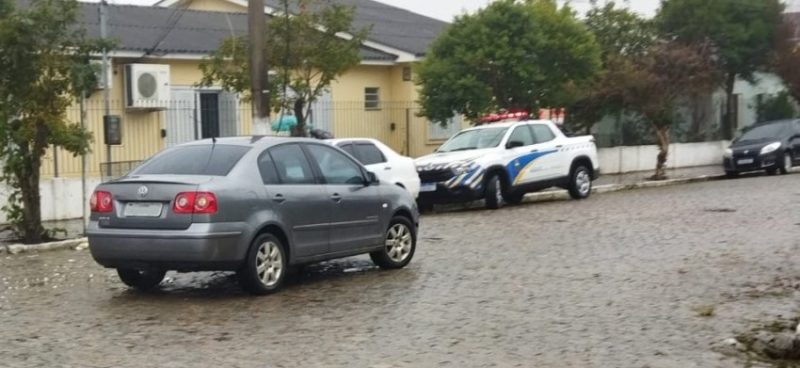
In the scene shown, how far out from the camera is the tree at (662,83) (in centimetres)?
2841

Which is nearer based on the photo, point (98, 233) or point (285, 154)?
point (98, 233)

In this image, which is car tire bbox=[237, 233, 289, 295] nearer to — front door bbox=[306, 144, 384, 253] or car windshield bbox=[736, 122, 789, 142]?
front door bbox=[306, 144, 384, 253]

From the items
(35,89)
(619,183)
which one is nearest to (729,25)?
(619,183)

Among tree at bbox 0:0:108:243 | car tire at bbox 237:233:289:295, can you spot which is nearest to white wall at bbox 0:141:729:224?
tree at bbox 0:0:108:243

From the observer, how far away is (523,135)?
22.5 meters

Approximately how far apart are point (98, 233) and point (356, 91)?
2090 centimetres

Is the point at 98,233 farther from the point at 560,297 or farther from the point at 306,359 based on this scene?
the point at 560,297

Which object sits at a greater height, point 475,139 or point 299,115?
point 299,115

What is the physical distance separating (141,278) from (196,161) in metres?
1.45

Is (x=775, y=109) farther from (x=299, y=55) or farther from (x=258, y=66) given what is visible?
(x=258, y=66)

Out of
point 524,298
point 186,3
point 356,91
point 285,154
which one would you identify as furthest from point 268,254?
point 186,3

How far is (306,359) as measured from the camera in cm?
846

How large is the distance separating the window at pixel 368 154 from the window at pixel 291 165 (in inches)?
300

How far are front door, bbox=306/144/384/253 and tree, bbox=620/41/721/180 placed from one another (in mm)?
16683
